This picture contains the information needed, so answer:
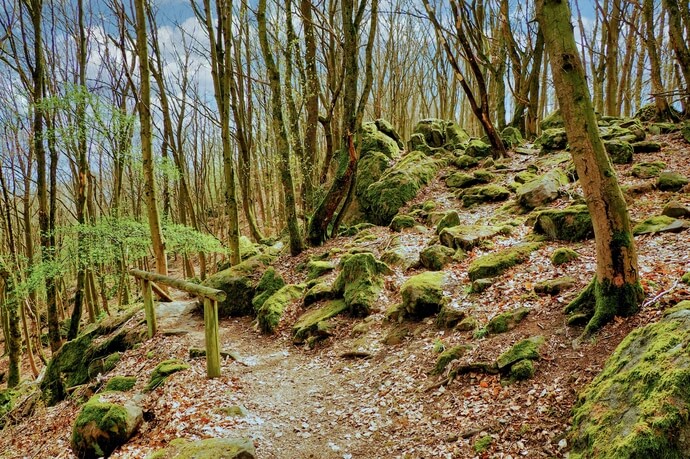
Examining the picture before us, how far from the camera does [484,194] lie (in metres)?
10.6

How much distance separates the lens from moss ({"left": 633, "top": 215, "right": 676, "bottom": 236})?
5.72 meters

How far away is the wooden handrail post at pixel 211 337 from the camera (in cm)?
555

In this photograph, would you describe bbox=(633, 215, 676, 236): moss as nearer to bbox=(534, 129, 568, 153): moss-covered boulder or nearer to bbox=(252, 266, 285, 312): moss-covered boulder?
bbox=(534, 129, 568, 153): moss-covered boulder

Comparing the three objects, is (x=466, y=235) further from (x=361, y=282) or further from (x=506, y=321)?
(x=506, y=321)

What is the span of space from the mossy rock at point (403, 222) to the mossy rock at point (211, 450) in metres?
7.32

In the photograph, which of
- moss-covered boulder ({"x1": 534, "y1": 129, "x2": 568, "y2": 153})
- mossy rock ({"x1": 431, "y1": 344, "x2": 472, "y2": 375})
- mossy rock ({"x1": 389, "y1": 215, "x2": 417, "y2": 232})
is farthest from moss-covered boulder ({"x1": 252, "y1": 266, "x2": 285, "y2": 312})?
moss-covered boulder ({"x1": 534, "y1": 129, "x2": 568, "y2": 153})

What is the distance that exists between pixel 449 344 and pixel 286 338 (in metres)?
3.46

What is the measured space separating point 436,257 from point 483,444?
13.7 ft

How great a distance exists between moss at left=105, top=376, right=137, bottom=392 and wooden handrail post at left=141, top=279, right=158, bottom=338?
5.68ft

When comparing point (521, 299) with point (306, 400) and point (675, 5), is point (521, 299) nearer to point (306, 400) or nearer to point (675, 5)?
point (306, 400)

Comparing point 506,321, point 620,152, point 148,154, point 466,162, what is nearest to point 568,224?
point 506,321

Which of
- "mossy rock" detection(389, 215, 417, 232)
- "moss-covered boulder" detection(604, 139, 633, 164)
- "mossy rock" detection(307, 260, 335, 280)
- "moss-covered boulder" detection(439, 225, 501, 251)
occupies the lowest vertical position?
"mossy rock" detection(307, 260, 335, 280)

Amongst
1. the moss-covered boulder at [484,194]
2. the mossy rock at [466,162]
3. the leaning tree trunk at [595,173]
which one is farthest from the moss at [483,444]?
the mossy rock at [466,162]

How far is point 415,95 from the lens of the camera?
2877 centimetres
